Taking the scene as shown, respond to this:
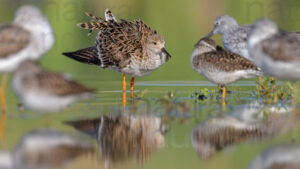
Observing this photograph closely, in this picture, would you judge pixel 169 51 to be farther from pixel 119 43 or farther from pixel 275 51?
pixel 275 51

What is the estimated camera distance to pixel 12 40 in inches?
405

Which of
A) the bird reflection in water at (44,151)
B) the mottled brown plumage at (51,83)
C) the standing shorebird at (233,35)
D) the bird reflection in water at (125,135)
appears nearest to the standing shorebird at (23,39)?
the mottled brown plumage at (51,83)

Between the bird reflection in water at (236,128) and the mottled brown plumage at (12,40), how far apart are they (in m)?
3.59

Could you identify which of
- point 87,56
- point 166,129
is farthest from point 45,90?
point 87,56

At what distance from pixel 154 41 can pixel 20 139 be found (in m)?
5.07

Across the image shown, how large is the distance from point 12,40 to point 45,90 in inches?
83.9

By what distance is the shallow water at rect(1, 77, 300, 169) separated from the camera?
24.0 feet

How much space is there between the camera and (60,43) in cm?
2266

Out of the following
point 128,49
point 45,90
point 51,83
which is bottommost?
point 45,90

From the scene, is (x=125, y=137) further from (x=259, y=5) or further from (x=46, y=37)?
(x=259, y=5)

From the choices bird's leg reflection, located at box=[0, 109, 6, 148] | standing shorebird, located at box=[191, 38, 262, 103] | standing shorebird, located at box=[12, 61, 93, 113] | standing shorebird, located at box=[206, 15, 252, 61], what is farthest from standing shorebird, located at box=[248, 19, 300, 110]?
bird's leg reflection, located at box=[0, 109, 6, 148]

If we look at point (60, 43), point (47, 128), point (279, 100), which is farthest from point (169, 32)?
point (47, 128)

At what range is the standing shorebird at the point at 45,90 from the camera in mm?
8531

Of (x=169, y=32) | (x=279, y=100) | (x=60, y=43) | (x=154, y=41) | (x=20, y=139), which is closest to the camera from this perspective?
(x=20, y=139)
